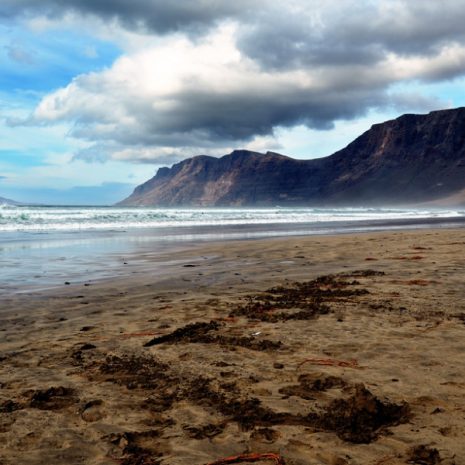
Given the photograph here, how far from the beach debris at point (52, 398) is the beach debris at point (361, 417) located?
70.6 inches

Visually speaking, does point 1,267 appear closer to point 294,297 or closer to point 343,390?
point 294,297

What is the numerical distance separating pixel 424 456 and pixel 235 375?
164 cm

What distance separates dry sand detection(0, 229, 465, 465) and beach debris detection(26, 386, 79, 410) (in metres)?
0.01

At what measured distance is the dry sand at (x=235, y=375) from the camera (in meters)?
2.64

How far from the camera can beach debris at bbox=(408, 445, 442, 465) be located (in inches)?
93.8

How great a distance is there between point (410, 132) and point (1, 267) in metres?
211

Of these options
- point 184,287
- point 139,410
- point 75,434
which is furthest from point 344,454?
point 184,287

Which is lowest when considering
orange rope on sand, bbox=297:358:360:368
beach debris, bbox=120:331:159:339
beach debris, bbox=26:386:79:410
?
orange rope on sand, bbox=297:358:360:368

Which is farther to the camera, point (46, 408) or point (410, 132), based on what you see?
point (410, 132)

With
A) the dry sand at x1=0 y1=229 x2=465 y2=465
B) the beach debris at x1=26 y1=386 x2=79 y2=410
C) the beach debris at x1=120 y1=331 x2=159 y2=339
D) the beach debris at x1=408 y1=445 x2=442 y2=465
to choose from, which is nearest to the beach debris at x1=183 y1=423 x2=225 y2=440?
the dry sand at x1=0 y1=229 x2=465 y2=465

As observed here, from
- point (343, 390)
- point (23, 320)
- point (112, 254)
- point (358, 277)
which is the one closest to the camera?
point (343, 390)

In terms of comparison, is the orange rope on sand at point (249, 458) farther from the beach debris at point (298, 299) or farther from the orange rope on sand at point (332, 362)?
the beach debris at point (298, 299)

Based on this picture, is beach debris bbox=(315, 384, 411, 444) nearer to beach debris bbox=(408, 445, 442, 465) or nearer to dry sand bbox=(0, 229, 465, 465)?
dry sand bbox=(0, 229, 465, 465)

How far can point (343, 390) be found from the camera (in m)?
3.37
